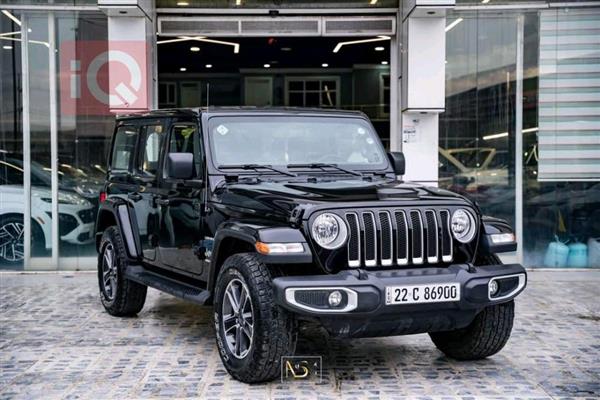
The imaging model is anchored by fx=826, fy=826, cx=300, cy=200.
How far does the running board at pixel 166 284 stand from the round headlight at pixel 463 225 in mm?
1878

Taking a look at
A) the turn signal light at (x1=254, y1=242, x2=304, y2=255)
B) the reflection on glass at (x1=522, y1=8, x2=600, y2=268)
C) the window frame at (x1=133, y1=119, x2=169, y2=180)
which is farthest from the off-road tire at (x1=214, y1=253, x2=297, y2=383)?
the reflection on glass at (x1=522, y1=8, x2=600, y2=268)

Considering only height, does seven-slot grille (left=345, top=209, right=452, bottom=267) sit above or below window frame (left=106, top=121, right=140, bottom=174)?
below

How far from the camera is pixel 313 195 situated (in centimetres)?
559

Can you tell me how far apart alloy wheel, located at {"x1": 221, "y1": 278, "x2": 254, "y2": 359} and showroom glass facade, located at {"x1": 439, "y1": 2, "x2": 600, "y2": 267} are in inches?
244

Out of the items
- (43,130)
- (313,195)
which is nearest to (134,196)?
(313,195)

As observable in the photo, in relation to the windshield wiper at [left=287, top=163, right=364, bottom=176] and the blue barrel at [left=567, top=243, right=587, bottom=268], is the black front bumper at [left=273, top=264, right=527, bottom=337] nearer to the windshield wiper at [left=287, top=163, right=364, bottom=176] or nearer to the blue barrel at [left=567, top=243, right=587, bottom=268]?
the windshield wiper at [left=287, top=163, right=364, bottom=176]

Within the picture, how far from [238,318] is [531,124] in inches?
276

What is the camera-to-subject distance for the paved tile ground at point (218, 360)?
5.48 metres

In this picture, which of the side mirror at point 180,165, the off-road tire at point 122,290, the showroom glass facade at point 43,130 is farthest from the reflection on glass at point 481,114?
the side mirror at point 180,165

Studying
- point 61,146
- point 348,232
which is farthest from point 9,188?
point 348,232

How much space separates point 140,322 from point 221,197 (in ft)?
7.38

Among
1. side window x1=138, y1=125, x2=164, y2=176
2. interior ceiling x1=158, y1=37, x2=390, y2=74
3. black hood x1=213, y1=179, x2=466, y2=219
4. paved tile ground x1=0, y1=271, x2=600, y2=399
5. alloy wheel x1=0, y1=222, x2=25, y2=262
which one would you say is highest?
interior ceiling x1=158, y1=37, x2=390, y2=74

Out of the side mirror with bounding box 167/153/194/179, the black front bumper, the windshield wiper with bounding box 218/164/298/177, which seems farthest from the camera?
the windshield wiper with bounding box 218/164/298/177

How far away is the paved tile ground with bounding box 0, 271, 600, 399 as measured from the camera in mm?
5480
